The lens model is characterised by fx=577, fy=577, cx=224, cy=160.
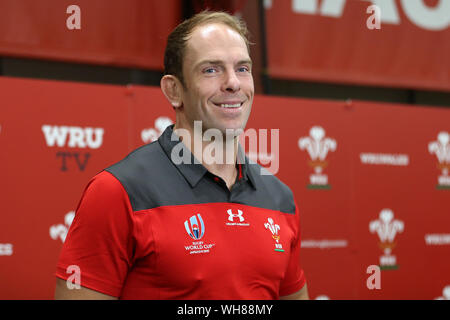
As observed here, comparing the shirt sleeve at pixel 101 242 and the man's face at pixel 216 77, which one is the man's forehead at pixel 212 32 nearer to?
the man's face at pixel 216 77

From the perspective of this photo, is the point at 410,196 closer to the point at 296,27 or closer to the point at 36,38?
the point at 296,27

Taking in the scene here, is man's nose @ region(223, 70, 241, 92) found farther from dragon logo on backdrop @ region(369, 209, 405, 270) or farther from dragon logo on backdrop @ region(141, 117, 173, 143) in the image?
dragon logo on backdrop @ region(369, 209, 405, 270)

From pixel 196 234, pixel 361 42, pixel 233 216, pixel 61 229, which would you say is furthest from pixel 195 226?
pixel 361 42

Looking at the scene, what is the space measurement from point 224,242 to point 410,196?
2577 millimetres

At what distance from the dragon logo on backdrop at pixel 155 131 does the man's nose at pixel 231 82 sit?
1.56 meters

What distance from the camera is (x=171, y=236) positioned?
1.47 m

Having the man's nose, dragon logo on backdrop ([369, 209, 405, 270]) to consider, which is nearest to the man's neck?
the man's nose

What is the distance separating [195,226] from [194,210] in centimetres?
5

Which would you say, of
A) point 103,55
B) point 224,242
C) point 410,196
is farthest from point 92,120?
point 410,196

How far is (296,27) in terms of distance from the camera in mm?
4070

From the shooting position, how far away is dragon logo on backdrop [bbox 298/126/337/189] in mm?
3510

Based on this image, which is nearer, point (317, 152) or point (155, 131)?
point (155, 131)

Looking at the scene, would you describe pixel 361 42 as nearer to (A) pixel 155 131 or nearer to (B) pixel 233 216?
(A) pixel 155 131

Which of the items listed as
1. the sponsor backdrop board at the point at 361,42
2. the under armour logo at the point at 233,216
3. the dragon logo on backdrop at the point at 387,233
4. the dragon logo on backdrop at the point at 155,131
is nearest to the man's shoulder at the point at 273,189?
the under armour logo at the point at 233,216
